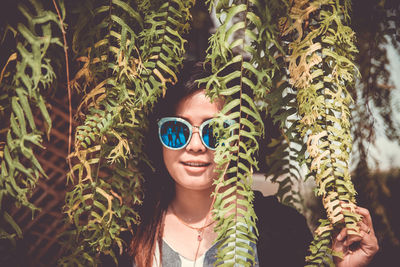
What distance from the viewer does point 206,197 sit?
130cm

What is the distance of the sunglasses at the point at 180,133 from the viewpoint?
1.09m

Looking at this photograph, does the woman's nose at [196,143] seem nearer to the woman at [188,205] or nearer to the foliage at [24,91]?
the woman at [188,205]

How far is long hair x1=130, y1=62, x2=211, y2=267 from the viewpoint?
3.94ft

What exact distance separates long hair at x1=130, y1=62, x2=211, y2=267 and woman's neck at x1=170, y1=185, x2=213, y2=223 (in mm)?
86

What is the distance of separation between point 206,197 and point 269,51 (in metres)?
0.72

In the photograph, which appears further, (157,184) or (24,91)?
(157,184)

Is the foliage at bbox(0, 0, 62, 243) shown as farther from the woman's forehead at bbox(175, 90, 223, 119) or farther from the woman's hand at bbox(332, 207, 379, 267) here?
the woman's hand at bbox(332, 207, 379, 267)

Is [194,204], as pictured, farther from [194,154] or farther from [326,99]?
[326,99]

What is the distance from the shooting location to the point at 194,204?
1.30m

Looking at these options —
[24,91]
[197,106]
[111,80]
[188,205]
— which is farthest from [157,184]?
[24,91]

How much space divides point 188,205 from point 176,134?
1.16ft

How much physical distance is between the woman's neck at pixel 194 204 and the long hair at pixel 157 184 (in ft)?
0.28

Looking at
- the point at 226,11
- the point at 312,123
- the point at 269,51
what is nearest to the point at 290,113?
the point at 312,123

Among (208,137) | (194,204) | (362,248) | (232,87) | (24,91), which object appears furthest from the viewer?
(194,204)
